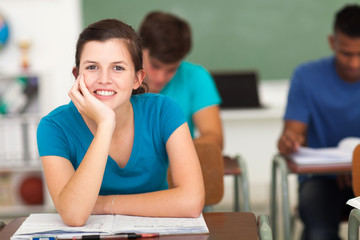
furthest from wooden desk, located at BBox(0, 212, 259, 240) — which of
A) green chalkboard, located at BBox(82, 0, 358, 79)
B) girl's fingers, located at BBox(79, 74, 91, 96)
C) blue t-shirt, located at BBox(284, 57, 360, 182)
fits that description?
green chalkboard, located at BBox(82, 0, 358, 79)

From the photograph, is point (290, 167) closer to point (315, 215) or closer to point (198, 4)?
point (315, 215)

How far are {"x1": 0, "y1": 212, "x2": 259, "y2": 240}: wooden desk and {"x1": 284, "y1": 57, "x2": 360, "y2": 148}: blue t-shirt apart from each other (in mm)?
1404

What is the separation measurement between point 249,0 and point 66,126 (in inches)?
116

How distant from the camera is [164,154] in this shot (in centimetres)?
164

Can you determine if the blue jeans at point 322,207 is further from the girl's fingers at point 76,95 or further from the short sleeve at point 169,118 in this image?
the girl's fingers at point 76,95

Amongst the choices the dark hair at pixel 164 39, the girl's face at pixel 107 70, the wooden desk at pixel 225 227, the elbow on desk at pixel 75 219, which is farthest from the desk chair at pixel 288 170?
the elbow on desk at pixel 75 219

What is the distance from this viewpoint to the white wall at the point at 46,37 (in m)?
4.34

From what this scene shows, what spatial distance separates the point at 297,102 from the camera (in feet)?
8.75

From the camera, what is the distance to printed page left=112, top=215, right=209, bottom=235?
3.92 feet

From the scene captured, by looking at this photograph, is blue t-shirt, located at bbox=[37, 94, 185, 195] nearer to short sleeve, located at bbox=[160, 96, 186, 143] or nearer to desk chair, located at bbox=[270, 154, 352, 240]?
short sleeve, located at bbox=[160, 96, 186, 143]

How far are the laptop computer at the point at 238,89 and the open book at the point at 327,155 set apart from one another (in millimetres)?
1594

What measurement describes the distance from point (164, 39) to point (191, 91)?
38 cm

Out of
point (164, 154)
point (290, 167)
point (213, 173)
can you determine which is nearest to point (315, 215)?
point (290, 167)

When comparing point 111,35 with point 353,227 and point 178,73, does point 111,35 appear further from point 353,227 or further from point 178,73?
point 178,73
